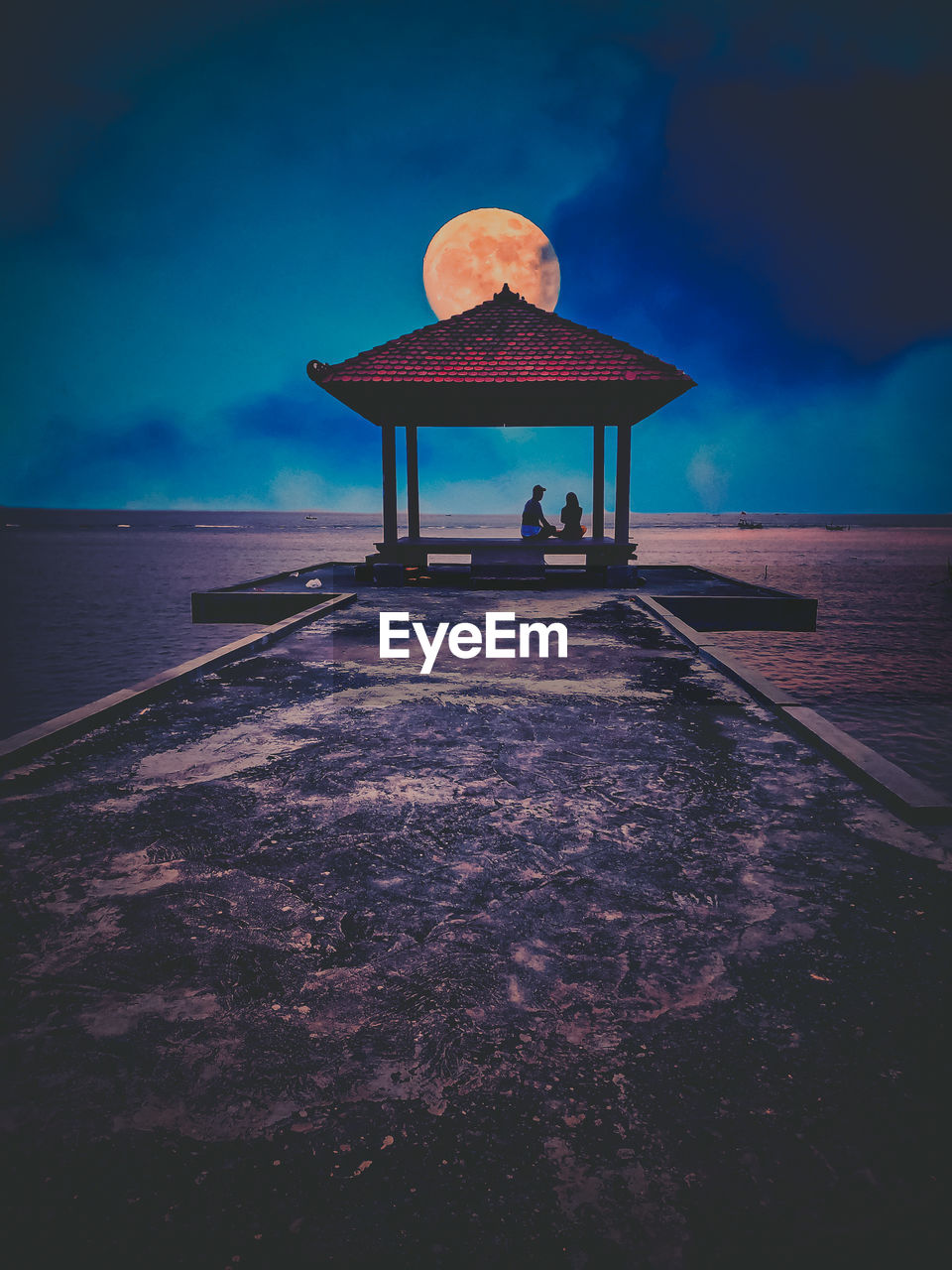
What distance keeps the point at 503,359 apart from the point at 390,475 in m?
3.02

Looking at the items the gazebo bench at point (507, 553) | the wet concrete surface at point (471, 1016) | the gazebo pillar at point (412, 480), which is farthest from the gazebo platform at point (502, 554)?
the wet concrete surface at point (471, 1016)

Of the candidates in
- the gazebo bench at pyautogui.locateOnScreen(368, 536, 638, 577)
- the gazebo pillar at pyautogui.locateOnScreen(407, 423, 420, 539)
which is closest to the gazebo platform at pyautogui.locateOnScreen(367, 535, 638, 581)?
the gazebo bench at pyautogui.locateOnScreen(368, 536, 638, 577)

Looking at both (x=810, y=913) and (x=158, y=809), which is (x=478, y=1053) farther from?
(x=158, y=809)

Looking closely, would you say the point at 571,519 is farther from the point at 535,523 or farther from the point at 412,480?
the point at 412,480

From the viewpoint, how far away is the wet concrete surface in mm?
1506

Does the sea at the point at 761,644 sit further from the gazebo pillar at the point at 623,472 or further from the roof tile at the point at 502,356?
the roof tile at the point at 502,356

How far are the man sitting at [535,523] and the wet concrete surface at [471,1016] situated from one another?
10.7 m

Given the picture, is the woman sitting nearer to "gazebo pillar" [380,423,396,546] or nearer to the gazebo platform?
the gazebo platform

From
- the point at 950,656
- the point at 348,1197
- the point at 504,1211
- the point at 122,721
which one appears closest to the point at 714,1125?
the point at 504,1211

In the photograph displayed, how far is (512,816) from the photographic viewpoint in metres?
3.45

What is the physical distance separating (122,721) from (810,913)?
4.47 m

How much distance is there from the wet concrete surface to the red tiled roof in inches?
371

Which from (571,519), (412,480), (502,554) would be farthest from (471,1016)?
(412,480)

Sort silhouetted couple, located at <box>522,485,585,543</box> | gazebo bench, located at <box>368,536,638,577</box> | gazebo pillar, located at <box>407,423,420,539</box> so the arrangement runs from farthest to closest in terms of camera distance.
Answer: gazebo pillar, located at <box>407,423,420,539</box>
silhouetted couple, located at <box>522,485,585,543</box>
gazebo bench, located at <box>368,536,638,577</box>
